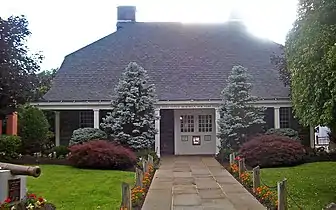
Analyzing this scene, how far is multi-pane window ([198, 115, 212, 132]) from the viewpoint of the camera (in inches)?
996

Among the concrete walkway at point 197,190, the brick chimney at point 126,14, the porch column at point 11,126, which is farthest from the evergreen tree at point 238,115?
the brick chimney at point 126,14

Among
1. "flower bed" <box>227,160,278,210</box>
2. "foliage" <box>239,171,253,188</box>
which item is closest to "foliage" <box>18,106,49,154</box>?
"flower bed" <box>227,160,278,210</box>

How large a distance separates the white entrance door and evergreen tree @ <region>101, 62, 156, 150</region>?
10.2ft

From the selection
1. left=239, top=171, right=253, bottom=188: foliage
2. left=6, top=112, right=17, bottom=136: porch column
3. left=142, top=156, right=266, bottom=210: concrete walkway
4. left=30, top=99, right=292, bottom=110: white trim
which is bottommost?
left=142, top=156, right=266, bottom=210: concrete walkway

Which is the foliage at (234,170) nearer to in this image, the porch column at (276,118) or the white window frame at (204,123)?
the porch column at (276,118)

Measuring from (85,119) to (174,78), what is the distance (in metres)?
5.25

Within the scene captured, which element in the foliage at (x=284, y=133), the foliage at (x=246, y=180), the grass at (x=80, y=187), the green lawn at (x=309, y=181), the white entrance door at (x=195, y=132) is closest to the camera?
the grass at (x=80, y=187)

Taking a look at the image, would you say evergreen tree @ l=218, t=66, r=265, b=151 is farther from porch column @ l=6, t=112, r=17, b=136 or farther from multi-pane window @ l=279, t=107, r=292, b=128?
porch column @ l=6, t=112, r=17, b=136

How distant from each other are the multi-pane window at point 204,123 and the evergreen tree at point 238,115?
293cm

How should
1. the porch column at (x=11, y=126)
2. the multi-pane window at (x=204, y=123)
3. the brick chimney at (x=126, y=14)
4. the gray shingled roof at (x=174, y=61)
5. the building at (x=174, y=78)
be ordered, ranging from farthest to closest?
the brick chimney at (x=126, y=14) → the multi-pane window at (x=204, y=123) → the gray shingled roof at (x=174, y=61) → the building at (x=174, y=78) → the porch column at (x=11, y=126)

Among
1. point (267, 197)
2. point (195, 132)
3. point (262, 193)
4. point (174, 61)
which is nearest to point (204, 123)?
point (195, 132)

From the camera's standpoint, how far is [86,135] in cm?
2231

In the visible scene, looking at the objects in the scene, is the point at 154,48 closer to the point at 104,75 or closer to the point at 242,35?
the point at 104,75

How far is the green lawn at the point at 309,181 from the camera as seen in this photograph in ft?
36.8
